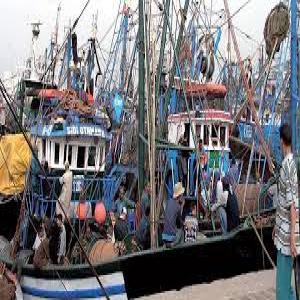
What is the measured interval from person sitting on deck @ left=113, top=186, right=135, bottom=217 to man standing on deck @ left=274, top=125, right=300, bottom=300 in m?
4.72

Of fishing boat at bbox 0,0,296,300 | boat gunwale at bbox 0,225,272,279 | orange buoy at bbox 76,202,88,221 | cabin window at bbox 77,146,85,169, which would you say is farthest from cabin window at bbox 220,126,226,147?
boat gunwale at bbox 0,225,272,279

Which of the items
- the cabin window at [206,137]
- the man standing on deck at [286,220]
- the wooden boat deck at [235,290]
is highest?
the cabin window at [206,137]

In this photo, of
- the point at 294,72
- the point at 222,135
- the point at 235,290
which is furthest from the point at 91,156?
the point at 235,290

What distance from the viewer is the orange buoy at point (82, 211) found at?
8414 millimetres

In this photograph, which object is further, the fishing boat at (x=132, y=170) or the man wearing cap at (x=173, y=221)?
Answer: the man wearing cap at (x=173, y=221)

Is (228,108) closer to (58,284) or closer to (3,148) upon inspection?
(3,148)

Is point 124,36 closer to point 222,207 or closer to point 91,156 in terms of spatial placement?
point 91,156

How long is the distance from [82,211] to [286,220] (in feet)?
17.1

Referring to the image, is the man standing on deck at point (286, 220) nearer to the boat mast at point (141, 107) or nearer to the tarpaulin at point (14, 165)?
the boat mast at point (141, 107)

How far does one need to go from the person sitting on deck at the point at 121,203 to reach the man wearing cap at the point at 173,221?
1.76 metres

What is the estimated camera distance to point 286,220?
387 cm

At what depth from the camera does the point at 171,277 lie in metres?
6.55

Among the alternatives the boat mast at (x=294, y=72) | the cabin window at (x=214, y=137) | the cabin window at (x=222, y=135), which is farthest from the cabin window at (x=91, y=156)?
the boat mast at (x=294, y=72)

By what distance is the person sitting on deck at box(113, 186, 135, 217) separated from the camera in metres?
8.73
